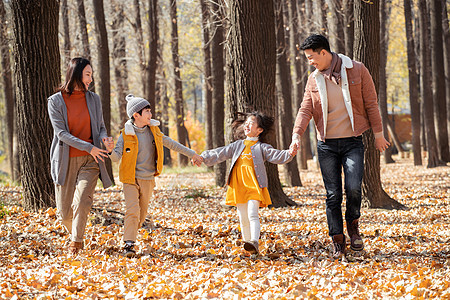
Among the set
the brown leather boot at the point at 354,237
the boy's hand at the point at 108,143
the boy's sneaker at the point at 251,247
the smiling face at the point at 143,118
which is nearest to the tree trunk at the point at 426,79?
the brown leather boot at the point at 354,237

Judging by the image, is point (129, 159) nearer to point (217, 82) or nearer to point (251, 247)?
point (251, 247)

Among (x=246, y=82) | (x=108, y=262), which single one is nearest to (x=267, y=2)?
(x=246, y=82)

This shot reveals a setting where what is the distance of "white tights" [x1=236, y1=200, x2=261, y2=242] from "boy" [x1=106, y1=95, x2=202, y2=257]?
2.52 ft

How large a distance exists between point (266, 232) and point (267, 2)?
4350 millimetres

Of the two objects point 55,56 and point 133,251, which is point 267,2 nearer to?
point 55,56

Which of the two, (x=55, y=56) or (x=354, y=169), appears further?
(x=55, y=56)

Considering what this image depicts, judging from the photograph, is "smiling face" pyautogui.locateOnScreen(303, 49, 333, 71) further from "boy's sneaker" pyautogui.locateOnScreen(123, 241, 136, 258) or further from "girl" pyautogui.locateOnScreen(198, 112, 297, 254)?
"boy's sneaker" pyautogui.locateOnScreen(123, 241, 136, 258)

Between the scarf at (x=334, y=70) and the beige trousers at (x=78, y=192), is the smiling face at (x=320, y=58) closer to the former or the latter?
the scarf at (x=334, y=70)

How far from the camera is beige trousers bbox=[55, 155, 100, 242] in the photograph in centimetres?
553

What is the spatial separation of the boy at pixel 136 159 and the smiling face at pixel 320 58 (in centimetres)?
169

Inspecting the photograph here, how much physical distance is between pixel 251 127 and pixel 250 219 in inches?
41.8

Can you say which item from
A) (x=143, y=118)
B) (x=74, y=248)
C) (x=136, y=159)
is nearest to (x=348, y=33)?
(x=143, y=118)

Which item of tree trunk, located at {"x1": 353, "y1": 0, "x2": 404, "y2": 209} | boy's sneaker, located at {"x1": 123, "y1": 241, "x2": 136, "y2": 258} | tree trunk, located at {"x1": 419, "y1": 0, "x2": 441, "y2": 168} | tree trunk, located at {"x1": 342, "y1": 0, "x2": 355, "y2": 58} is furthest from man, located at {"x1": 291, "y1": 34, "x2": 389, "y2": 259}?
tree trunk, located at {"x1": 419, "y1": 0, "x2": 441, "y2": 168}

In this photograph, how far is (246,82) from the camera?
8586mm
